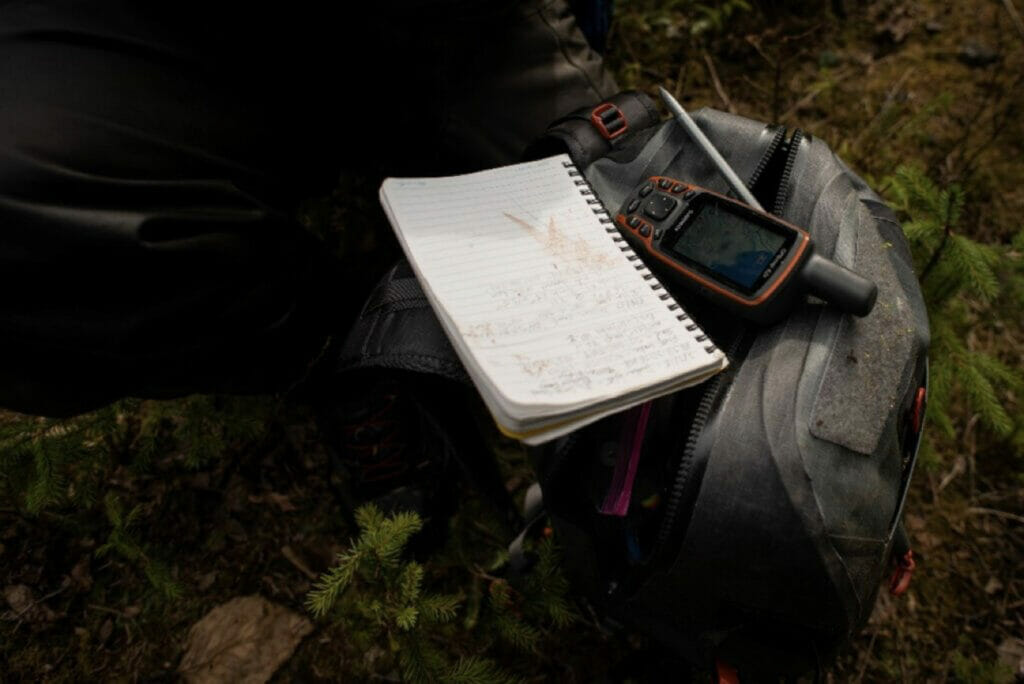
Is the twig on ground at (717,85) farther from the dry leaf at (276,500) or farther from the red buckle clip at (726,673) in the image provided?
the dry leaf at (276,500)

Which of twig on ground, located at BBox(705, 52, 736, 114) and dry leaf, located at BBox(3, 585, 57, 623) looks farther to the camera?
twig on ground, located at BBox(705, 52, 736, 114)

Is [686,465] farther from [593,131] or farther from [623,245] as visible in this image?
[593,131]

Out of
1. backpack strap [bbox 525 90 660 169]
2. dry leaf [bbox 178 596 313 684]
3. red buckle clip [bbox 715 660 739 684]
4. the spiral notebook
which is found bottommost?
dry leaf [bbox 178 596 313 684]

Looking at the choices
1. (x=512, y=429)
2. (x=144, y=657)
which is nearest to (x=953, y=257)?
(x=512, y=429)

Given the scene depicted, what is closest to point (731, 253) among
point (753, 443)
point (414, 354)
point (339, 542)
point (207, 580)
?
point (753, 443)

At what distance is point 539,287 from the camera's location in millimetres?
1146

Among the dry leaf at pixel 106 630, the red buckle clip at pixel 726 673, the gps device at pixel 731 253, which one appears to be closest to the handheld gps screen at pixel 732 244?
the gps device at pixel 731 253

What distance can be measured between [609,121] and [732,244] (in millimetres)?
416

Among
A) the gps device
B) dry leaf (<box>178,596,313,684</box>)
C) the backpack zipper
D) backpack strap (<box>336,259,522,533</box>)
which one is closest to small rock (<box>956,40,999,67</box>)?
the gps device

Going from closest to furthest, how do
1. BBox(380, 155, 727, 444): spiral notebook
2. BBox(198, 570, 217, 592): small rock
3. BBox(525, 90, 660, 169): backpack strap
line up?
BBox(380, 155, 727, 444): spiral notebook < BBox(525, 90, 660, 169): backpack strap < BBox(198, 570, 217, 592): small rock

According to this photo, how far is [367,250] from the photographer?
6.80ft

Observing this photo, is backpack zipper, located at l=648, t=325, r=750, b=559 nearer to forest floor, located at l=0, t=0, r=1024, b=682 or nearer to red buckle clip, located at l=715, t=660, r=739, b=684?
red buckle clip, located at l=715, t=660, r=739, b=684

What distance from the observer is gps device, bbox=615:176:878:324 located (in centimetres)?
108

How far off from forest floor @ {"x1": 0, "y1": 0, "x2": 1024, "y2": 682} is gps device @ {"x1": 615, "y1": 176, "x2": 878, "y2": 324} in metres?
0.81
